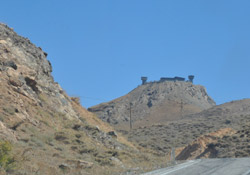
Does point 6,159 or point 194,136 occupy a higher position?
point 194,136

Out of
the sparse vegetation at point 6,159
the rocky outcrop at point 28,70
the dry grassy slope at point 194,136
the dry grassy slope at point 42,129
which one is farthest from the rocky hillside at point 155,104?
the sparse vegetation at point 6,159

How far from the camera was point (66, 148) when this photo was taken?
73.3ft

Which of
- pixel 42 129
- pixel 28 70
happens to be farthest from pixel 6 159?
pixel 28 70

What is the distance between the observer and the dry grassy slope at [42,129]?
1773 centimetres

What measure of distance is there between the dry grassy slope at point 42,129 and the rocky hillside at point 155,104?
278ft

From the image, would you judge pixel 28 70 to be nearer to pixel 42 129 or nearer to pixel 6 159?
pixel 42 129

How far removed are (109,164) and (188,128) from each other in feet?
175

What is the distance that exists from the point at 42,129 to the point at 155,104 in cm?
12368

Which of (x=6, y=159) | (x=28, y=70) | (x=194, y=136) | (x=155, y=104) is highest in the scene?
(x=155, y=104)

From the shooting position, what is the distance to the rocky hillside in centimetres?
12962

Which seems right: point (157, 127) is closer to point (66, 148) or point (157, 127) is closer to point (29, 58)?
point (29, 58)

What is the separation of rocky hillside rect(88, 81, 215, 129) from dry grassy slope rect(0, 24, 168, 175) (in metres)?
84.7

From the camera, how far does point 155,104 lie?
146375mm

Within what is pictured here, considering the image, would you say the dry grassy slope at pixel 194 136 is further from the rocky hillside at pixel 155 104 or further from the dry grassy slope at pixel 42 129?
the rocky hillside at pixel 155 104
